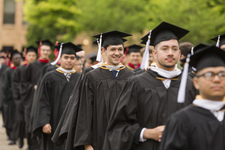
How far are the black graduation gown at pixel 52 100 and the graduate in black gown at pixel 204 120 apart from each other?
441 centimetres

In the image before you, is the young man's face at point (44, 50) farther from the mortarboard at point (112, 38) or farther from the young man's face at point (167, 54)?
the young man's face at point (167, 54)

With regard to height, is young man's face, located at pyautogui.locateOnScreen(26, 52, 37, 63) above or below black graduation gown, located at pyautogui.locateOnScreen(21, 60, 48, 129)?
above

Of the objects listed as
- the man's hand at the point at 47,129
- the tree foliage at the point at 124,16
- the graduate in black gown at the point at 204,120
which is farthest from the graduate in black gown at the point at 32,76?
the tree foliage at the point at 124,16

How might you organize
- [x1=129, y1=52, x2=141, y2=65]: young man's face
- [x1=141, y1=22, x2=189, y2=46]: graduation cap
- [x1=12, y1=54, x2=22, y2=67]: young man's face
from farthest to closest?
[x1=12, y1=54, x2=22, y2=67]: young man's face
[x1=129, y1=52, x2=141, y2=65]: young man's face
[x1=141, y1=22, x2=189, y2=46]: graduation cap

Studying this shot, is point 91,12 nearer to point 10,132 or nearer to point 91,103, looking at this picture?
point 10,132

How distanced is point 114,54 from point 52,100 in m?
2.29

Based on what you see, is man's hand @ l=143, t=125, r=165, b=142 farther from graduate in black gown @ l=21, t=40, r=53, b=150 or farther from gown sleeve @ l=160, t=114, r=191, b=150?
graduate in black gown @ l=21, t=40, r=53, b=150

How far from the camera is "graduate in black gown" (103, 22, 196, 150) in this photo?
4011 millimetres

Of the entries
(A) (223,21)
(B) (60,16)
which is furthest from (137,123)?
(B) (60,16)

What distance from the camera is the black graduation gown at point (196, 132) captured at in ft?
10.4

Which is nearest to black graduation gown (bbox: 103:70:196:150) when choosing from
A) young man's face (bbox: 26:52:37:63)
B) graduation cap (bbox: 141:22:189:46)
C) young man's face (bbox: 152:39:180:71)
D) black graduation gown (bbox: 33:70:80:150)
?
young man's face (bbox: 152:39:180:71)

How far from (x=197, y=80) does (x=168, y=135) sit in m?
0.52

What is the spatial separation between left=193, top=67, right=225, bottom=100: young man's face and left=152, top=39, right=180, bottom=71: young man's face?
811 mm

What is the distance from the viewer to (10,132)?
12.4 m
